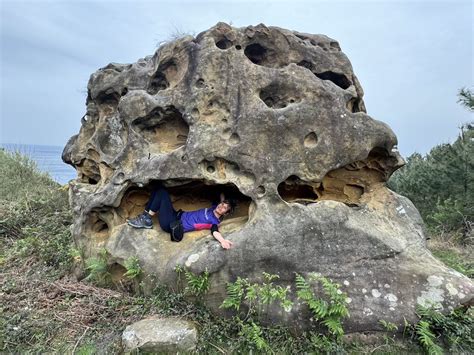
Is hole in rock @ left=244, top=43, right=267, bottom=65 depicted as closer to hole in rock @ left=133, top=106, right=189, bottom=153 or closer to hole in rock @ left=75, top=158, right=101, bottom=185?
hole in rock @ left=133, top=106, right=189, bottom=153

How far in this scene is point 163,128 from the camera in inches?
268

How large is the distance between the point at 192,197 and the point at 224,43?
113 inches

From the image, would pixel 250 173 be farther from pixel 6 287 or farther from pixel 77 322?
pixel 6 287

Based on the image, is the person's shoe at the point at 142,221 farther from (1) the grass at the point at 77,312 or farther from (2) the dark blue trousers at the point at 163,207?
(1) the grass at the point at 77,312

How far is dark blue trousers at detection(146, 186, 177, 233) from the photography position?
6152 mm

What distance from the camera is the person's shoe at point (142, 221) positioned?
621 centimetres

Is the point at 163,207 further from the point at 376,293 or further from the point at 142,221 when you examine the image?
the point at 376,293

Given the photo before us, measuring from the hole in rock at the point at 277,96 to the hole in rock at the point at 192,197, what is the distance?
1.64 m

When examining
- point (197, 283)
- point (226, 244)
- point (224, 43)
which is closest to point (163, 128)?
point (224, 43)

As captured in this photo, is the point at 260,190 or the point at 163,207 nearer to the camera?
the point at 260,190

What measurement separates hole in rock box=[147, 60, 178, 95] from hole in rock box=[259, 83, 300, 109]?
5.95 feet

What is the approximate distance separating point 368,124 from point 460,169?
332 inches

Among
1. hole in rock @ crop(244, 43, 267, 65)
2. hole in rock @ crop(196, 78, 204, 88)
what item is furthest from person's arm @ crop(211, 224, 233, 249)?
hole in rock @ crop(244, 43, 267, 65)

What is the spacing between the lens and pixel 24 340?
4949mm
